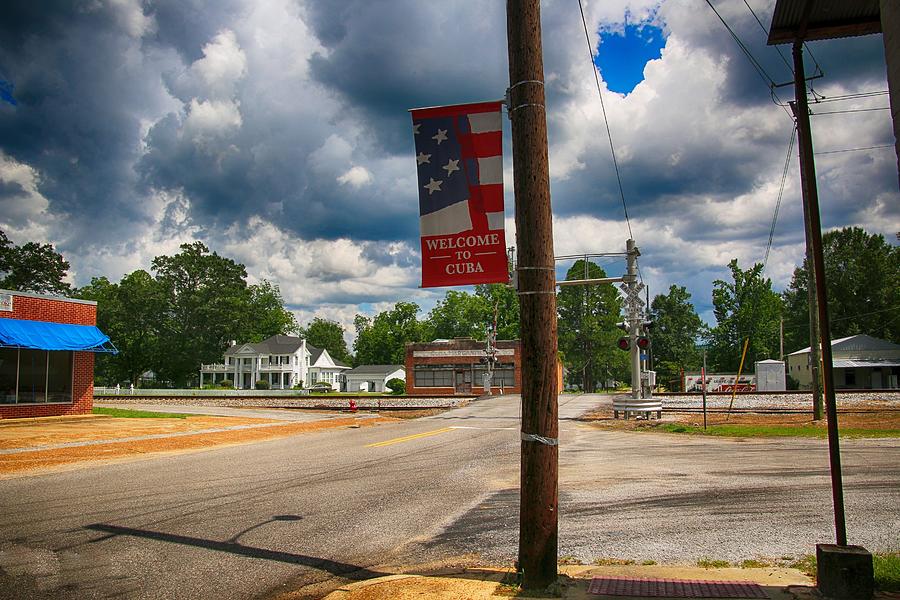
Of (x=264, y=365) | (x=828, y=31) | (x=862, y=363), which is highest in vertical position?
(x=828, y=31)

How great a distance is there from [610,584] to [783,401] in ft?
110

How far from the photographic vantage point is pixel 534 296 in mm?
5617

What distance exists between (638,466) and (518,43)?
32.1 feet

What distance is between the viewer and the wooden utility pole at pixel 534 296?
5404 millimetres

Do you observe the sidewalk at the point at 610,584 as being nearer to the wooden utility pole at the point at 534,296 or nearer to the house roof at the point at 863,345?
the wooden utility pole at the point at 534,296

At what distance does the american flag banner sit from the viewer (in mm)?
6441

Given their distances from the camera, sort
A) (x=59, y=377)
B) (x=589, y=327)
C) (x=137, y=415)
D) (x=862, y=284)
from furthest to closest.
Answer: (x=589, y=327) → (x=862, y=284) → (x=137, y=415) → (x=59, y=377)

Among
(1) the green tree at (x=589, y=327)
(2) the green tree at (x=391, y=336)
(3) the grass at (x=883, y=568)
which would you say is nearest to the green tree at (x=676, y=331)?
(1) the green tree at (x=589, y=327)

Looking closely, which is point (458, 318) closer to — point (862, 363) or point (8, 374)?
point (862, 363)

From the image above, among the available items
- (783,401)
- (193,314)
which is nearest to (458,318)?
(193,314)

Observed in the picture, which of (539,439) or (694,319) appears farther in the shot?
(694,319)

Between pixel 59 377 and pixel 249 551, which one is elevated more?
pixel 59 377

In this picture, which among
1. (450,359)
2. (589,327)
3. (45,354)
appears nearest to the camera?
(45,354)

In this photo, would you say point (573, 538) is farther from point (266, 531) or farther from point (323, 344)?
point (323, 344)
